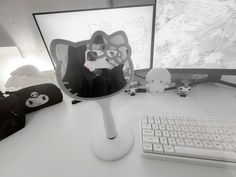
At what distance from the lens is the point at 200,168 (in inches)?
12.5

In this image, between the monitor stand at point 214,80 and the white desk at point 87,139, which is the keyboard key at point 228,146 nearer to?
the white desk at point 87,139

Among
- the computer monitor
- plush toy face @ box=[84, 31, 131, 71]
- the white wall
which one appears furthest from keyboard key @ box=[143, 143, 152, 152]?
the white wall

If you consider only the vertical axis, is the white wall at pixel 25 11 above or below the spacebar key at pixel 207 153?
above

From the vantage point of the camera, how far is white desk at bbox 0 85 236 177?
326mm

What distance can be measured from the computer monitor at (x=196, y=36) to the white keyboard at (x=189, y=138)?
221 millimetres

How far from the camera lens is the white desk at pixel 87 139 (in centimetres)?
33

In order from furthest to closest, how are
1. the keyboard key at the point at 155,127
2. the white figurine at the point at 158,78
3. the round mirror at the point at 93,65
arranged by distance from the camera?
the white figurine at the point at 158,78 < the keyboard key at the point at 155,127 < the round mirror at the point at 93,65

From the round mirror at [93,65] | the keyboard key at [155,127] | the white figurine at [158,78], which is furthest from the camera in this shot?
the white figurine at [158,78]

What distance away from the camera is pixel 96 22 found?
19.3 inches

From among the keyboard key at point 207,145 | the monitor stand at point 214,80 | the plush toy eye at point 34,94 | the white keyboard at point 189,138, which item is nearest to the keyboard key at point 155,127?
the white keyboard at point 189,138

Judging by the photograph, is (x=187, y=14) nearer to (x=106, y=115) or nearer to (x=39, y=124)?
(x=106, y=115)

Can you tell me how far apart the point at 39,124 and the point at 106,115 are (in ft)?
1.00

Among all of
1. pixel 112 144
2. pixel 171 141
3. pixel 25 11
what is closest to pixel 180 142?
pixel 171 141

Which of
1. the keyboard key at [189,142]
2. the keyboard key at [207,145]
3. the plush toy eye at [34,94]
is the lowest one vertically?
the keyboard key at [207,145]
